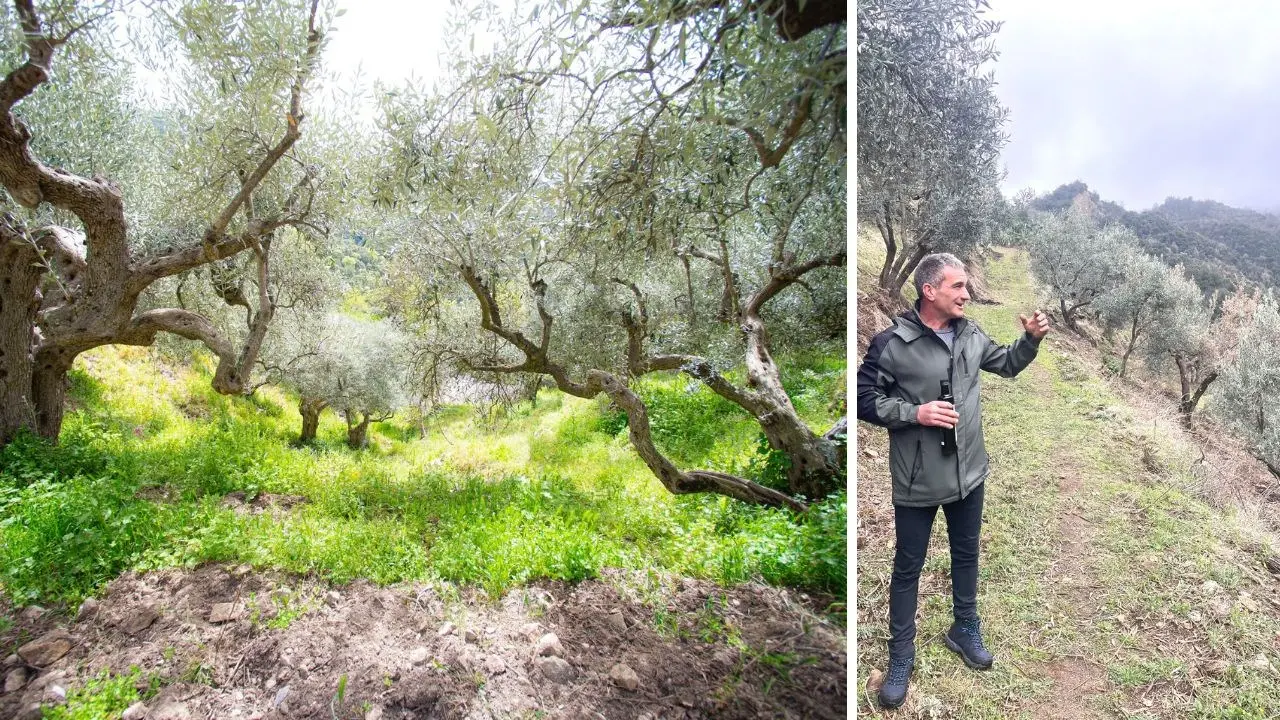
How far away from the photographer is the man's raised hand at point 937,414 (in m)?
1.65

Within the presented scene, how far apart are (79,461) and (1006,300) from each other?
4.19m

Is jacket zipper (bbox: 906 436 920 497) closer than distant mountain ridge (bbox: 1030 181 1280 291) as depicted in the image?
Yes

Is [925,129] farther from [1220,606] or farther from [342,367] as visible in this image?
[342,367]

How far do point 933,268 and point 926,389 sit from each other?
15.6 inches

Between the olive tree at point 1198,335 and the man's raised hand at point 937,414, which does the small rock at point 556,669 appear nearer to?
the man's raised hand at point 937,414

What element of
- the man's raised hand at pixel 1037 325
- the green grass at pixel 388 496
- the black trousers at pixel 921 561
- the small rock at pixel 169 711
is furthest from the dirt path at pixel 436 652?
the man's raised hand at pixel 1037 325

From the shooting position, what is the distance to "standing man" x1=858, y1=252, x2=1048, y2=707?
1.70 m

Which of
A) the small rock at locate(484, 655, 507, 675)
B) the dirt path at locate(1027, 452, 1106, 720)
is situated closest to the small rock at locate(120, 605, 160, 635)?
the small rock at locate(484, 655, 507, 675)

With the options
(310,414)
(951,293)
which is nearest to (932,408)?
(951,293)

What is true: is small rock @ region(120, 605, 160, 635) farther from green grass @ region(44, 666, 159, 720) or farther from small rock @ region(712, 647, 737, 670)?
small rock @ region(712, 647, 737, 670)

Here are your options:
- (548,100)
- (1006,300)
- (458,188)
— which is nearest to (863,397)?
(1006,300)

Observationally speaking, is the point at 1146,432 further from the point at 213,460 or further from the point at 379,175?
the point at 213,460

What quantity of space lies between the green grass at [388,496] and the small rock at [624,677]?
42 cm

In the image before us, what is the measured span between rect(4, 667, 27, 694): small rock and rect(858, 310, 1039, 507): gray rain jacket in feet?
9.45
